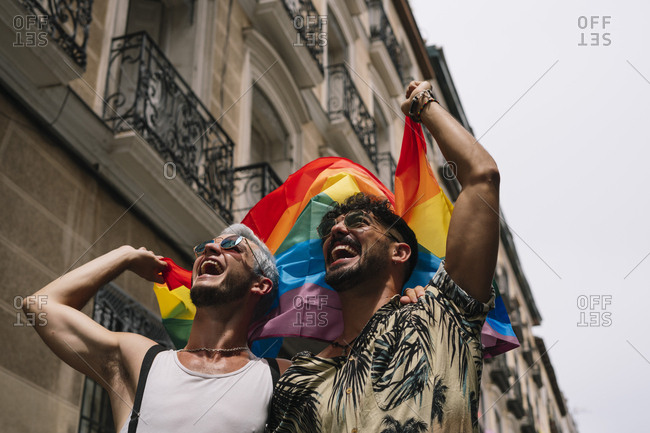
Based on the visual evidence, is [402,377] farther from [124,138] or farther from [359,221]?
[124,138]

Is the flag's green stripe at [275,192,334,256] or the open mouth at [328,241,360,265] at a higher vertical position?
the flag's green stripe at [275,192,334,256]

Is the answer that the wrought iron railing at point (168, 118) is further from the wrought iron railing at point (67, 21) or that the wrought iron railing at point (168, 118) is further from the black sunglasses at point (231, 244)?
the black sunglasses at point (231, 244)

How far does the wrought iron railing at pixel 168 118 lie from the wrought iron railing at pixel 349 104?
190 inches

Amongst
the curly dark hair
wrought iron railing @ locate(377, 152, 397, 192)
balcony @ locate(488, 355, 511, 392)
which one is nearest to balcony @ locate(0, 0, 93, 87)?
the curly dark hair

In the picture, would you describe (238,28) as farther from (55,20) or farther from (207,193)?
(55,20)

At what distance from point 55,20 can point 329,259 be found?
3809 millimetres

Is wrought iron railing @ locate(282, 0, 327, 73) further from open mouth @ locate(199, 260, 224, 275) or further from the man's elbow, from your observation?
the man's elbow

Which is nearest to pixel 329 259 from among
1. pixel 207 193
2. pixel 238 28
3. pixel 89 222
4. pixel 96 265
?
pixel 96 265

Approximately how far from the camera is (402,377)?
9.30ft

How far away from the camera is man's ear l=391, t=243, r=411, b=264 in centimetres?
351

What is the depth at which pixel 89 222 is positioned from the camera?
6.57 m

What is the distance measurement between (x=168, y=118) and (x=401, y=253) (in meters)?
5.01

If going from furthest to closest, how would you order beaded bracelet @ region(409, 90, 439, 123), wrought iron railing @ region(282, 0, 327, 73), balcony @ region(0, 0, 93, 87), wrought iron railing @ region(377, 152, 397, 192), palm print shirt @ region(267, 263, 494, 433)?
wrought iron railing @ region(377, 152, 397, 192) → wrought iron railing @ region(282, 0, 327, 73) → balcony @ region(0, 0, 93, 87) → beaded bracelet @ region(409, 90, 439, 123) → palm print shirt @ region(267, 263, 494, 433)

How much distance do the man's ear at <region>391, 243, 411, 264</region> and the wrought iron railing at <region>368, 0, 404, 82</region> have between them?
45.8ft
